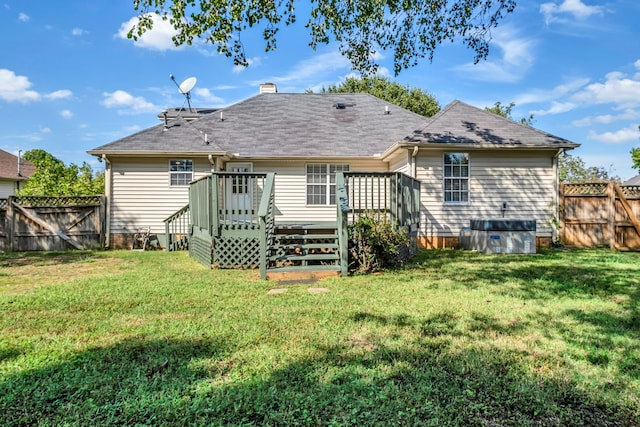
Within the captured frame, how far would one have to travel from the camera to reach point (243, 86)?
18.4 metres

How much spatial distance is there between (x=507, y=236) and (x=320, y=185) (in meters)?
6.23

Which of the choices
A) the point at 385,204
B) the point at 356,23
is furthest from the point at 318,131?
the point at 385,204

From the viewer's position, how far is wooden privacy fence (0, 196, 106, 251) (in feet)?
37.4

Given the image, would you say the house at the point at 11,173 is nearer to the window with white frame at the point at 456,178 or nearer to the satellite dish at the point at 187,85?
the satellite dish at the point at 187,85

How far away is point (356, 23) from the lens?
8.27 m

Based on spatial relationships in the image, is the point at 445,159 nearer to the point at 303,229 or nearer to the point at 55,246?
the point at 303,229

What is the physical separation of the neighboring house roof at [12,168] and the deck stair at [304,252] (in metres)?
24.9

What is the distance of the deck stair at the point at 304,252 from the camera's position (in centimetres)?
703

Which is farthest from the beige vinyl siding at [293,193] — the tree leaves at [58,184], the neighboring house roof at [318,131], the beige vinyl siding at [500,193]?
the tree leaves at [58,184]

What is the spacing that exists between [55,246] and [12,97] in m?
18.4

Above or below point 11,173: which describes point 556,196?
below

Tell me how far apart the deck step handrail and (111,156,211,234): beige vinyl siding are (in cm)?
41

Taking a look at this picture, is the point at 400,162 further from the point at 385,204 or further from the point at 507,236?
the point at 385,204

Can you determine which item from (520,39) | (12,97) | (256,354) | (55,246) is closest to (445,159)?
(520,39)
